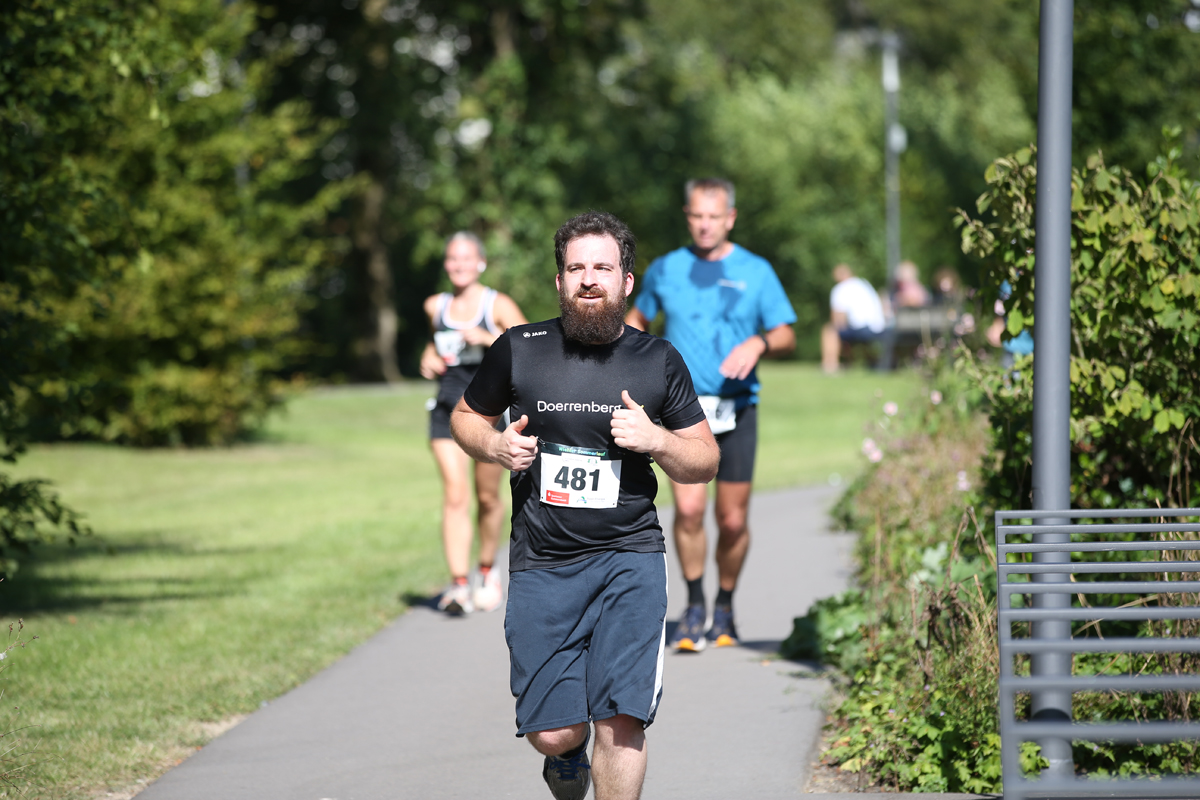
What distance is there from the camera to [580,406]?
385 centimetres

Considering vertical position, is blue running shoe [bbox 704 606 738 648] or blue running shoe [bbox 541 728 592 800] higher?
blue running shoe [bbox 541 728 592 800]

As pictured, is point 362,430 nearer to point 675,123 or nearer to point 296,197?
point 296,197

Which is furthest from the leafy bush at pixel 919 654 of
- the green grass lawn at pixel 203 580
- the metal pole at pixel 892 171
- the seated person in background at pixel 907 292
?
the metal pole at pixel 892 171

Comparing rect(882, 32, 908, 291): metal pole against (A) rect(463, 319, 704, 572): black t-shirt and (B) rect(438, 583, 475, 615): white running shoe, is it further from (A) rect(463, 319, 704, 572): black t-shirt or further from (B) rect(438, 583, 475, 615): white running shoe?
(A) rect(463, 319, 704, 572): black t-shirt

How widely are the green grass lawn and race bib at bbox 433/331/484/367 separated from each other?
153 centimetres

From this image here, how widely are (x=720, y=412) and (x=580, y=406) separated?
2528mm

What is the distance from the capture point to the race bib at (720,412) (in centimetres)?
627

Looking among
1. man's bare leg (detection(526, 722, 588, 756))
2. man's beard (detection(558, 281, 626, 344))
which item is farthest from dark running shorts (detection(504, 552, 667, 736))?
man's beard (detection(558, 281, 626, 344))

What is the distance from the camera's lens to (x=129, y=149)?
16.6 meters

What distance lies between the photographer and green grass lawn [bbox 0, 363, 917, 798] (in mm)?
5555

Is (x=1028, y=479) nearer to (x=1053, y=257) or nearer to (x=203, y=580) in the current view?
(x=1053, y=257)

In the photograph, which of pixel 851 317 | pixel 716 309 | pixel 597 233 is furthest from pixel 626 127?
pixel 597 233

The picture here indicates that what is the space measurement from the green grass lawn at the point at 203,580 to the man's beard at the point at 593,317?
240 centimetres

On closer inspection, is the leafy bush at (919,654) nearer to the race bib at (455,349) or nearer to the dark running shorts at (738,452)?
the dark running shorts at (738,452)
